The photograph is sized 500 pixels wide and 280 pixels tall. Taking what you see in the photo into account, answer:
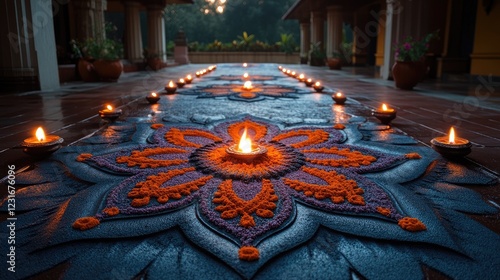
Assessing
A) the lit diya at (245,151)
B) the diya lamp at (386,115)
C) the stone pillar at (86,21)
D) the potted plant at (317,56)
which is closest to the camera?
the lit diya at (245,151)

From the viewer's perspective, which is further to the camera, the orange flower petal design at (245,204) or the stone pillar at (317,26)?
the stone pillar at (317,26)

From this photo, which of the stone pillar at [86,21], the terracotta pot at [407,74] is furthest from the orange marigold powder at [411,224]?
the stone pillar at [86,21]

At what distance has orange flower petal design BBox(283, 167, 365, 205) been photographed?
193cm

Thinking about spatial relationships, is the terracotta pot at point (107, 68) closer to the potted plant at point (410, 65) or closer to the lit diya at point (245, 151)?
the potted plant at point (410, 65)

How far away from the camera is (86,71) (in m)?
9.98

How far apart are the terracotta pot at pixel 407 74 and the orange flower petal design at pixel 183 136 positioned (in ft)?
18.6

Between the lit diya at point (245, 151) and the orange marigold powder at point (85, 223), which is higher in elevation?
the lit diya at point (245, 151)

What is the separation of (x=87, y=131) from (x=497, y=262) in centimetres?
341

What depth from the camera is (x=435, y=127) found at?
381 centimetres

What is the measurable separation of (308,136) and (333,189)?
51.5 inches

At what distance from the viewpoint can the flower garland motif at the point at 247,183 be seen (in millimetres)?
1710

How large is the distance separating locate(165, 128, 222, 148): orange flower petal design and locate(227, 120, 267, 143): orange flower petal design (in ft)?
0.65

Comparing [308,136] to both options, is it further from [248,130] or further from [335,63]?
[335,63]

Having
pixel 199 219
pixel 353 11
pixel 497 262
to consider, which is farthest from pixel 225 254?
pixel 353 11
